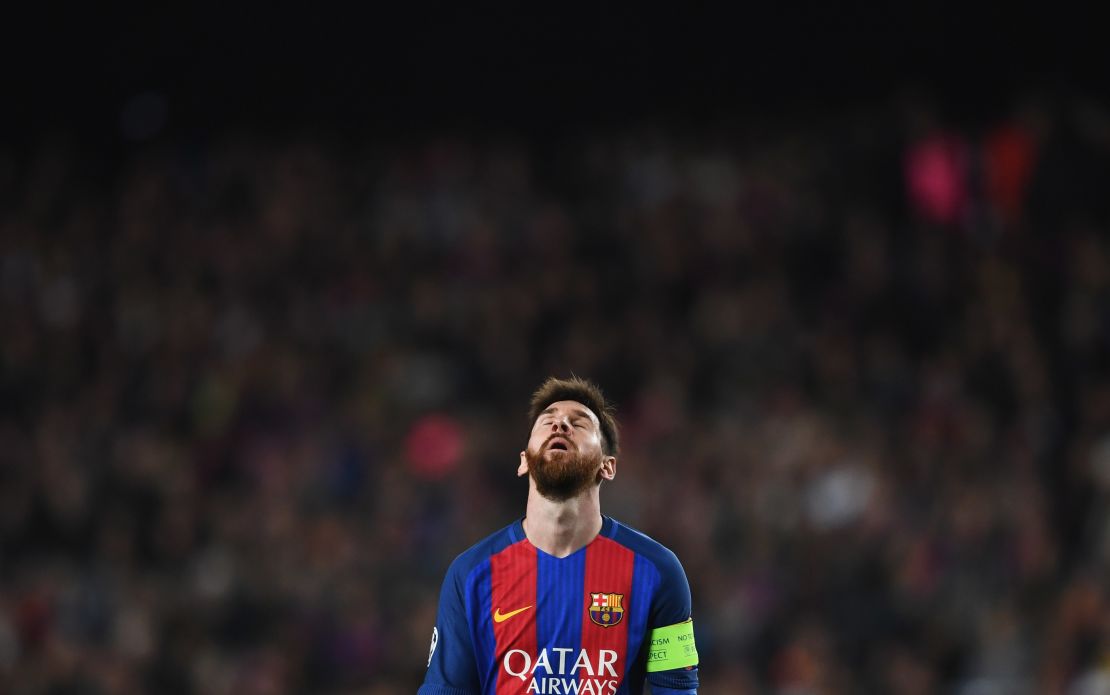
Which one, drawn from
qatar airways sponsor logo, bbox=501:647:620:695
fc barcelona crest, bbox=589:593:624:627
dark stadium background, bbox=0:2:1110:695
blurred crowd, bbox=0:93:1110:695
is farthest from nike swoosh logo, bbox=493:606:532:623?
dark stadium background, bbox=0:2:1110:695

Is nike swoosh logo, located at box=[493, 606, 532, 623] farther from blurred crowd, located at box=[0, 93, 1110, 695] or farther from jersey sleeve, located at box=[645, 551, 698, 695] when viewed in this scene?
blurred crowd, located at box=[0, 93, 1110, 695]

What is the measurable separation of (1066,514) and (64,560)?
26.0ft

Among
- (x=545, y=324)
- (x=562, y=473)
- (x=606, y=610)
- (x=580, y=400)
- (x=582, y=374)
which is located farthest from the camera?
(x=545, y=324)

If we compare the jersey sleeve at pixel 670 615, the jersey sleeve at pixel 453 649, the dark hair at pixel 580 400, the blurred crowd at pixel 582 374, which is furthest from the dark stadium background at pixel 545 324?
the jersey sleeve at pixel 453 649

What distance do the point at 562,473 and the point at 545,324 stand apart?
9.34m

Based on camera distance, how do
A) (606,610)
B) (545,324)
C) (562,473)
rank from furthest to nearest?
1. (545,324)
2. (606,610)
3. (562,473)

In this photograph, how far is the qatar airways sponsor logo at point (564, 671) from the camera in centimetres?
455

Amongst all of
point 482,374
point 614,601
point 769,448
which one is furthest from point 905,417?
point 614,601

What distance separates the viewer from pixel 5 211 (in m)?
15.3

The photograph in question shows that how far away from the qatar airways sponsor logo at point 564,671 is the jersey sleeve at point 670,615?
144 mm

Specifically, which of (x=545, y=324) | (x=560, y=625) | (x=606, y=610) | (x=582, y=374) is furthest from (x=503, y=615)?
(x=545, y=324)

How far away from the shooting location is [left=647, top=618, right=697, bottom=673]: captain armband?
4.61 meters

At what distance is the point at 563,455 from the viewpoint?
4.53 m

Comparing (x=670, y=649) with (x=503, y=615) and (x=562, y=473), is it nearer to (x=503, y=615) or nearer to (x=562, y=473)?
(x=503, y=615)
